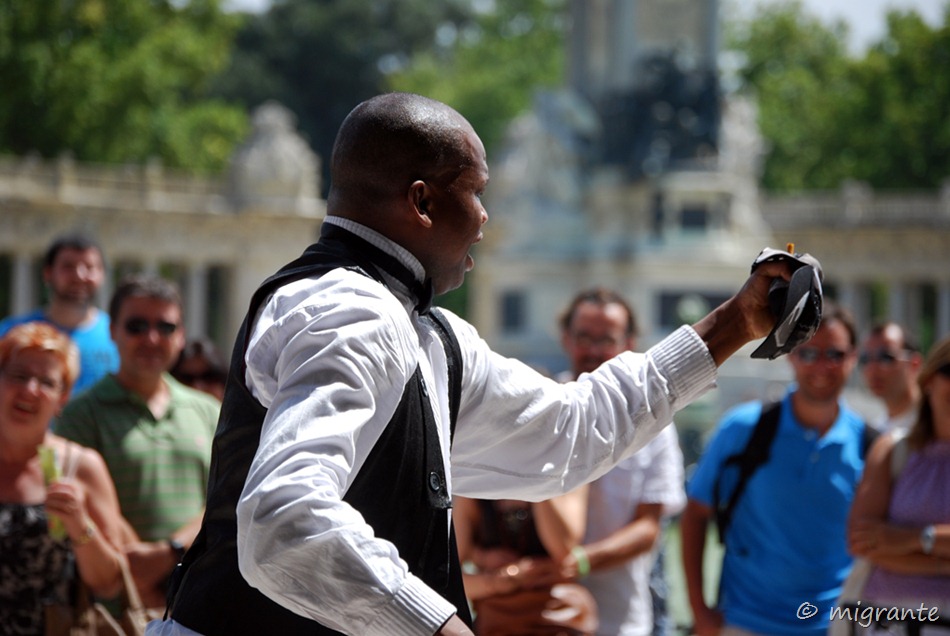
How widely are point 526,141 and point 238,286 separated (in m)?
16.5

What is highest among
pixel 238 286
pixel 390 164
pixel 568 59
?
pixel 568 59

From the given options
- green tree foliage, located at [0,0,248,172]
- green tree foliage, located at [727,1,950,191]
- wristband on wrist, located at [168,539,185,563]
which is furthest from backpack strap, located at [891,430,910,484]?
green tree foliage, located at [727,1,950,191]

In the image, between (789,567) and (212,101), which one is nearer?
(789,567)

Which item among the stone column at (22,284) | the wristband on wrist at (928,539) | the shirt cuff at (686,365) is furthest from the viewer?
the stone column at (22,284)

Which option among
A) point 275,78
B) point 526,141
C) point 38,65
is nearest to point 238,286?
point 38,65

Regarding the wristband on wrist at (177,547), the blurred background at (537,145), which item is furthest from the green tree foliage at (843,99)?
the wristband on wrist at (177,547)

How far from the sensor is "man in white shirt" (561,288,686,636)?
7730 mm

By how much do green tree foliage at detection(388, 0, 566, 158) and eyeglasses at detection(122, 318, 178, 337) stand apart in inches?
2396

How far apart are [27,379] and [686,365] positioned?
363cm

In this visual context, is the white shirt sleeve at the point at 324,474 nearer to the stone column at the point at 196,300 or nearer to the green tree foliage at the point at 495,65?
the stone column at the point at 196,300

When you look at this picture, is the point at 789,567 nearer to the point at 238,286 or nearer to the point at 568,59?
the point at 568,59

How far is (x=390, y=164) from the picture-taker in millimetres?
3746

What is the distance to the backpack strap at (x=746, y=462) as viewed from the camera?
7.55 meters

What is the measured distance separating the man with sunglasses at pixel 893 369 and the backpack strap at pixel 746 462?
271 cm
